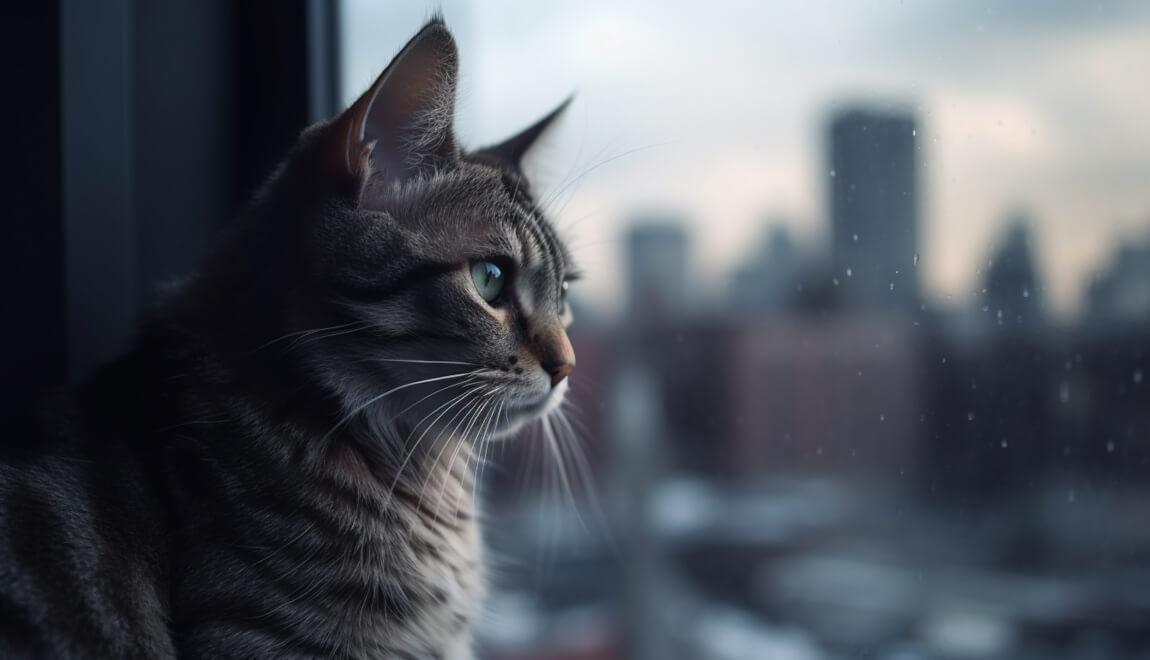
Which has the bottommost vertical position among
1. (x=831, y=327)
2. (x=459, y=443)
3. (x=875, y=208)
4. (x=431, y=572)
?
(x=431, y=572)

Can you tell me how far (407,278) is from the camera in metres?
0.80

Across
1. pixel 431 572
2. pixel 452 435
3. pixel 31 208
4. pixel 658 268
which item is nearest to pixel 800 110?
pixel 658 268

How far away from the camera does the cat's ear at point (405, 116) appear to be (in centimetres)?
75

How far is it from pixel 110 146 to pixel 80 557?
581 millimetres

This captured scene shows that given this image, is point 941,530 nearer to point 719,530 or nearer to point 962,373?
point 962,373

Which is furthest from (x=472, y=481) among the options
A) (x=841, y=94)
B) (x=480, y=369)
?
(x=841, y=94)

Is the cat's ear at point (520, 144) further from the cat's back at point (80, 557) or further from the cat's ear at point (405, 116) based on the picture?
the cat's back at point (80, 557)

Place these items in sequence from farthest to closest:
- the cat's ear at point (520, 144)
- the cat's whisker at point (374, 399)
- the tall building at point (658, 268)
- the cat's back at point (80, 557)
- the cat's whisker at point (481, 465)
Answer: the tall building at point (658, 268) → the cat's ear at point (520, 144) → the cat's whisker at point (481, 465) → the cat's whisker at point (374, 399) → the cat's back at point (80, 557)

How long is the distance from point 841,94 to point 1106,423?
41cm

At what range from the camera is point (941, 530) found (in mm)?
844

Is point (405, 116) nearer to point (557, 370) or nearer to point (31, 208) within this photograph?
point (557, 370)

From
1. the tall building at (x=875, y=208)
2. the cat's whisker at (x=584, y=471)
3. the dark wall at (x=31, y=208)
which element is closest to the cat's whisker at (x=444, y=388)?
the cat's whisker at (x=584, y=471)

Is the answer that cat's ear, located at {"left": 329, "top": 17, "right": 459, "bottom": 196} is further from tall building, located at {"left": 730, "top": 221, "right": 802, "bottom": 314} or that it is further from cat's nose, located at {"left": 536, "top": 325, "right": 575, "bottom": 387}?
tall building, located at {"left": 730, "top": 221, "right": 802, "bottom": 314}

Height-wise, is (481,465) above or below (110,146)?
below
